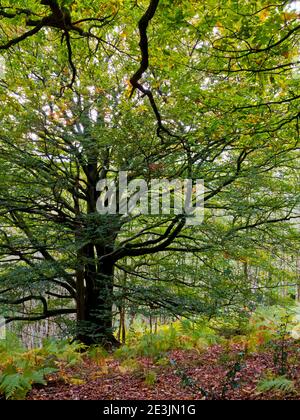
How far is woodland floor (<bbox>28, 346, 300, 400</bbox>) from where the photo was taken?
3973 millimetres

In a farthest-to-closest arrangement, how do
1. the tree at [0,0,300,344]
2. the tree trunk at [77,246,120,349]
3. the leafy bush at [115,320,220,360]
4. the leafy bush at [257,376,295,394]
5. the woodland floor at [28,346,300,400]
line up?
1. the tree trunk at [77,246,120,349]
2. the leafy bush at [115,320,220,360]
3. the tree at [0,0,300,344]
4. the woodland floor at [28,346,300,400]
5. the leafy bush at [257,376,295,394]

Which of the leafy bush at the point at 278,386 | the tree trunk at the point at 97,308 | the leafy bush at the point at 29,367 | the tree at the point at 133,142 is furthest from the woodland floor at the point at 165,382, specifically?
the tree trunk at the point at 97,308

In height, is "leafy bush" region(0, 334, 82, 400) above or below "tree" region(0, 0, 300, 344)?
below

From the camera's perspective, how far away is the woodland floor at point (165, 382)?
397 cm

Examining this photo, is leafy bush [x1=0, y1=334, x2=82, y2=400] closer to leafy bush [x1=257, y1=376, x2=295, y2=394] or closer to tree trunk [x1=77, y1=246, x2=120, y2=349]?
tree trunk [x1=77, y1=246, x2=120, y2=349]

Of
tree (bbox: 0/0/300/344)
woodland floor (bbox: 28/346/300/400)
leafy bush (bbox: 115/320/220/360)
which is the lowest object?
leafy bush (bbox: 115/320/220/360)

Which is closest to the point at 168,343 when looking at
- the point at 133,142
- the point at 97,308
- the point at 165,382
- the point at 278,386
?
the point at 97,308

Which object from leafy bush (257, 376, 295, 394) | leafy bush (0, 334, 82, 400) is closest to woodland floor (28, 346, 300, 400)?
leafy bush (257, 376, 295, 394)

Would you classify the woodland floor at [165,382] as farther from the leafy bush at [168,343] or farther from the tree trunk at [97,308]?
the tree trunk at [97,308]

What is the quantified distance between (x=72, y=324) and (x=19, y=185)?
128 inches

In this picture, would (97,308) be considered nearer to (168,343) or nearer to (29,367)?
(168,343)

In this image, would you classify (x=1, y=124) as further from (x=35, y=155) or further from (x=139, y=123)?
(x=139, y=123)

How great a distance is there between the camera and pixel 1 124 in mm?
5988

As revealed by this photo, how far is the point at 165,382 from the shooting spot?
15.4ft
